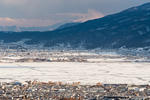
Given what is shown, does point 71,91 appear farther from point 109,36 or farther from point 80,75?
point 109,36

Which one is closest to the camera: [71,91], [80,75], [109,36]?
[71,91]

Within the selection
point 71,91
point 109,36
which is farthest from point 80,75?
point 109,36

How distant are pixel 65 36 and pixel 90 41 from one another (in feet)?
74.2

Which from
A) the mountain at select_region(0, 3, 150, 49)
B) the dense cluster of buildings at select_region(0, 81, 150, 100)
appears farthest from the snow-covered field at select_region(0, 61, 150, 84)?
the mountain at select_region(0, 3, 150, 49)

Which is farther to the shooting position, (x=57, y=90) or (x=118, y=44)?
(x=118, y=44)

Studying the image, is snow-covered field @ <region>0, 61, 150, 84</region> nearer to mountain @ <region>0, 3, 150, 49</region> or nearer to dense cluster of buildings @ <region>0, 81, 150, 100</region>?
dense cluster of buildings @ <region>0, 81, 150, 100</region>

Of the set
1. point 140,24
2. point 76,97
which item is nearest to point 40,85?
point 76,97

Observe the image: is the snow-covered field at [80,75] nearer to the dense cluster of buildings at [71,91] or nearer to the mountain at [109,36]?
the dense cluster of buildings at [71,91]

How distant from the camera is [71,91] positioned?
27.7m

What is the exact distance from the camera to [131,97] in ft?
83.3

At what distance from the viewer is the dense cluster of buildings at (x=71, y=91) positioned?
24.9 metres

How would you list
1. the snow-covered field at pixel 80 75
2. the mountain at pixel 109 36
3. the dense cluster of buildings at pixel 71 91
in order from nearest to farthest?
1. the dense cluster of buildings at pixel 71 91
2. the snow-covered field at pixel 80 75
3. the mountain at pixel 109 36

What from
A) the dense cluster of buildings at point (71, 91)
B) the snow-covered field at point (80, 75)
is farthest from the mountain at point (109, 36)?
the dense cluster of buildings at point (71, 91)

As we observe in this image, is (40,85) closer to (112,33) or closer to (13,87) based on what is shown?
(13,87)
